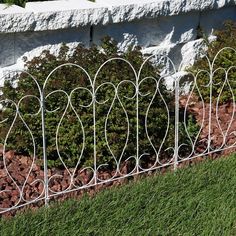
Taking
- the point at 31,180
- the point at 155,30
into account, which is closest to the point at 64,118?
the point at 31,180

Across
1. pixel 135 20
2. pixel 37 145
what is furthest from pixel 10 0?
pixel 37 145

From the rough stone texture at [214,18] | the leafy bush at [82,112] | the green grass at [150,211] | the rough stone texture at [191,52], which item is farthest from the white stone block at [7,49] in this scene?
the rough stone texture at [214,18]

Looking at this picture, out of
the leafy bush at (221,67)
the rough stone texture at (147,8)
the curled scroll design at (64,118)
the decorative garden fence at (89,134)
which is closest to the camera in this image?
the curled scroll design at (64,118)

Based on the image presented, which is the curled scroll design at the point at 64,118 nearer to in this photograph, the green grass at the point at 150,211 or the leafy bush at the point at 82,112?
the leafy bush at the point at 82,112

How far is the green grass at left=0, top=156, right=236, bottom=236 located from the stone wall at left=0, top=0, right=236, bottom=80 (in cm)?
131

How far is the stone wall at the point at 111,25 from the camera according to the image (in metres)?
5.15

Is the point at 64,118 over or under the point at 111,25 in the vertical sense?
under

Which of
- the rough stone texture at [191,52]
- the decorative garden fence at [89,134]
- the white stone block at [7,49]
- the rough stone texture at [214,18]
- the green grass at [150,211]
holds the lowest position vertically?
the green grass at [150,211]

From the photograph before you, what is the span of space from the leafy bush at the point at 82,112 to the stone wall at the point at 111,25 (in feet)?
0.91

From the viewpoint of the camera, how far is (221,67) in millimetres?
5984

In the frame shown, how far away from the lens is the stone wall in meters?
5.15

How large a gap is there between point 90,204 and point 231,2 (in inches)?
124

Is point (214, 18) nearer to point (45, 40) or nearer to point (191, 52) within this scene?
point (191, 52)

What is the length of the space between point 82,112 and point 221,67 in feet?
5.56
